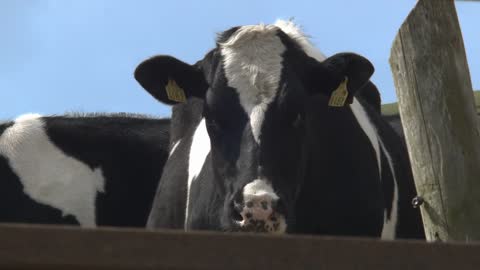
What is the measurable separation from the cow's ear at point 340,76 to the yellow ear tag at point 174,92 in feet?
3.18

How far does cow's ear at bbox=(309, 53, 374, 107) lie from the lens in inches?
296

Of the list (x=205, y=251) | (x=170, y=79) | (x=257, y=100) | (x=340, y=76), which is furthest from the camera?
(x=170, y=79)

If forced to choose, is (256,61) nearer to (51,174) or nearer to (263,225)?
(263,225)

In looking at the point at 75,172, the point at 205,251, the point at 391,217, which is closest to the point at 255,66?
the point at 391,217

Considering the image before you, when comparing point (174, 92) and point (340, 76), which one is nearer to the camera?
point (340, 76)

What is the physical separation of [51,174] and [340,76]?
469 centimetres

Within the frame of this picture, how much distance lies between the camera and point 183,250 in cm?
218

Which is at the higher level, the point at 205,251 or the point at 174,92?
the point at 205,251

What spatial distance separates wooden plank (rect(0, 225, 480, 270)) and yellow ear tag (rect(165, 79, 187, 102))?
5620 millimetres

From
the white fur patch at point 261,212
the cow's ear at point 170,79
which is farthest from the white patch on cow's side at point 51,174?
the white fur patch at point 261,212

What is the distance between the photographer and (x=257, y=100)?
6.95m

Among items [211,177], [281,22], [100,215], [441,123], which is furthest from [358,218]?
[100,215]

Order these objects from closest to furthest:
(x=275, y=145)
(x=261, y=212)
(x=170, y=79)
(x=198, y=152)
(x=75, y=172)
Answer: (x=261, y=212) → (x=275, y=145) → (x=198, y=152) → (x=170, y=79) → (x=75, y=172)

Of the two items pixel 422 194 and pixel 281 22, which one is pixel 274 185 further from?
pixel 281 22
